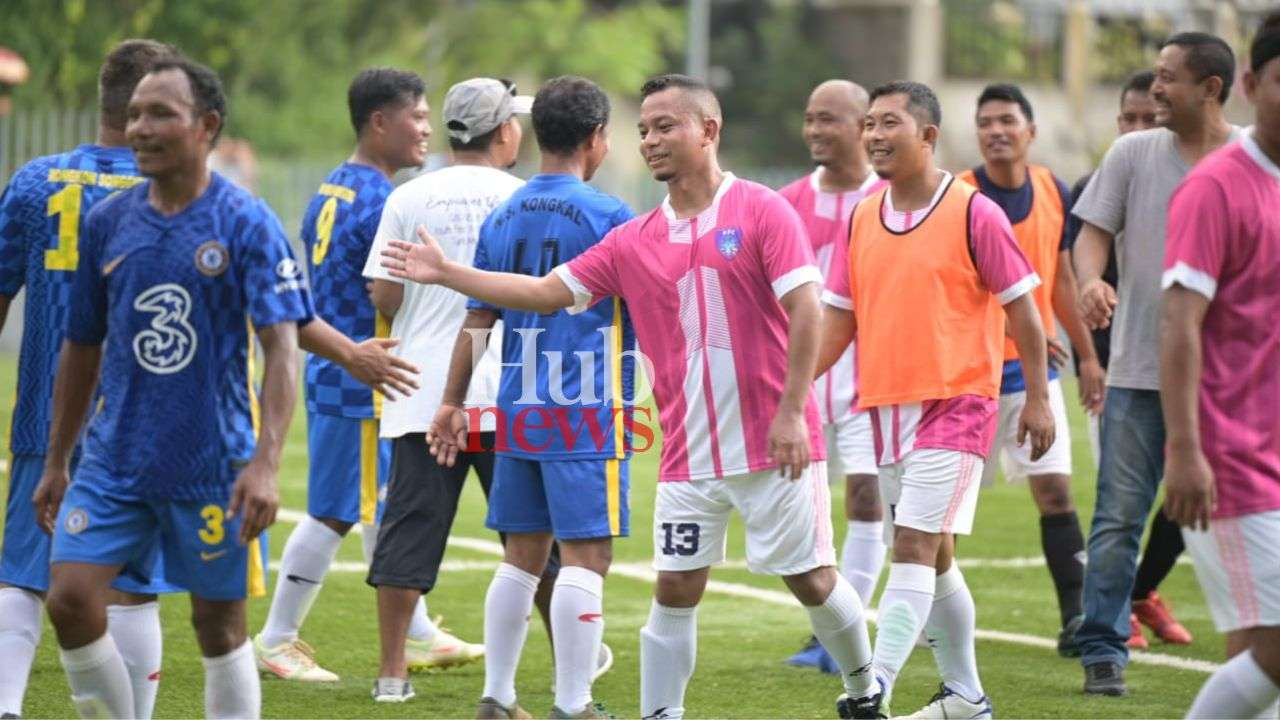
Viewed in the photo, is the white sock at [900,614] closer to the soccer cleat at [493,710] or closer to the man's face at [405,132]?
the soccer cleat at [493,710]

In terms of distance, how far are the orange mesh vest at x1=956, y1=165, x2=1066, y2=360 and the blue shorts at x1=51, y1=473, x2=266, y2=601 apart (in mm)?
4634

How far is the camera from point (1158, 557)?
9.49 metres

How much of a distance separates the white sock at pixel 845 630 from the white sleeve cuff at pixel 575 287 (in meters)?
1.33

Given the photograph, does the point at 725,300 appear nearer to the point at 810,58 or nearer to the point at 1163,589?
the point at 1163,589

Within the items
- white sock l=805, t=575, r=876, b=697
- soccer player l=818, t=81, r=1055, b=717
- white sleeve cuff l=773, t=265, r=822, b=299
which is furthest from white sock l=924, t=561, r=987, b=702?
white sleeve cuff l=773, t=265, r=822, b=299

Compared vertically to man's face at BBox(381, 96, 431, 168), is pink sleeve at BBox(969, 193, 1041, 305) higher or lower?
lower

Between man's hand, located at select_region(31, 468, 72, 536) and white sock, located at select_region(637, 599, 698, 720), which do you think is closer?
man's hand, located at select_region(31, 468, 72, 536)

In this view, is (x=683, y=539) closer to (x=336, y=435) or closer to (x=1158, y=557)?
(x=336, y=435)

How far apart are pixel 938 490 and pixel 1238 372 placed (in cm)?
195

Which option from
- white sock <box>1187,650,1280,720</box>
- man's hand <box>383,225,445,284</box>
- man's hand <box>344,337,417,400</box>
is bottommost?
white sock <box>1187,650,1280,720</box>

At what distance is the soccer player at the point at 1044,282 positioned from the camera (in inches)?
362

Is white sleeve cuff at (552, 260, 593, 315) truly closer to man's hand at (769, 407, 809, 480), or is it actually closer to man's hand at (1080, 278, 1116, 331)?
man's hand at (769, 407, 809, 480)

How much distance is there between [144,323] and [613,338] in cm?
211

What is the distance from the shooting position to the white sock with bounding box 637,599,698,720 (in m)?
6.73
